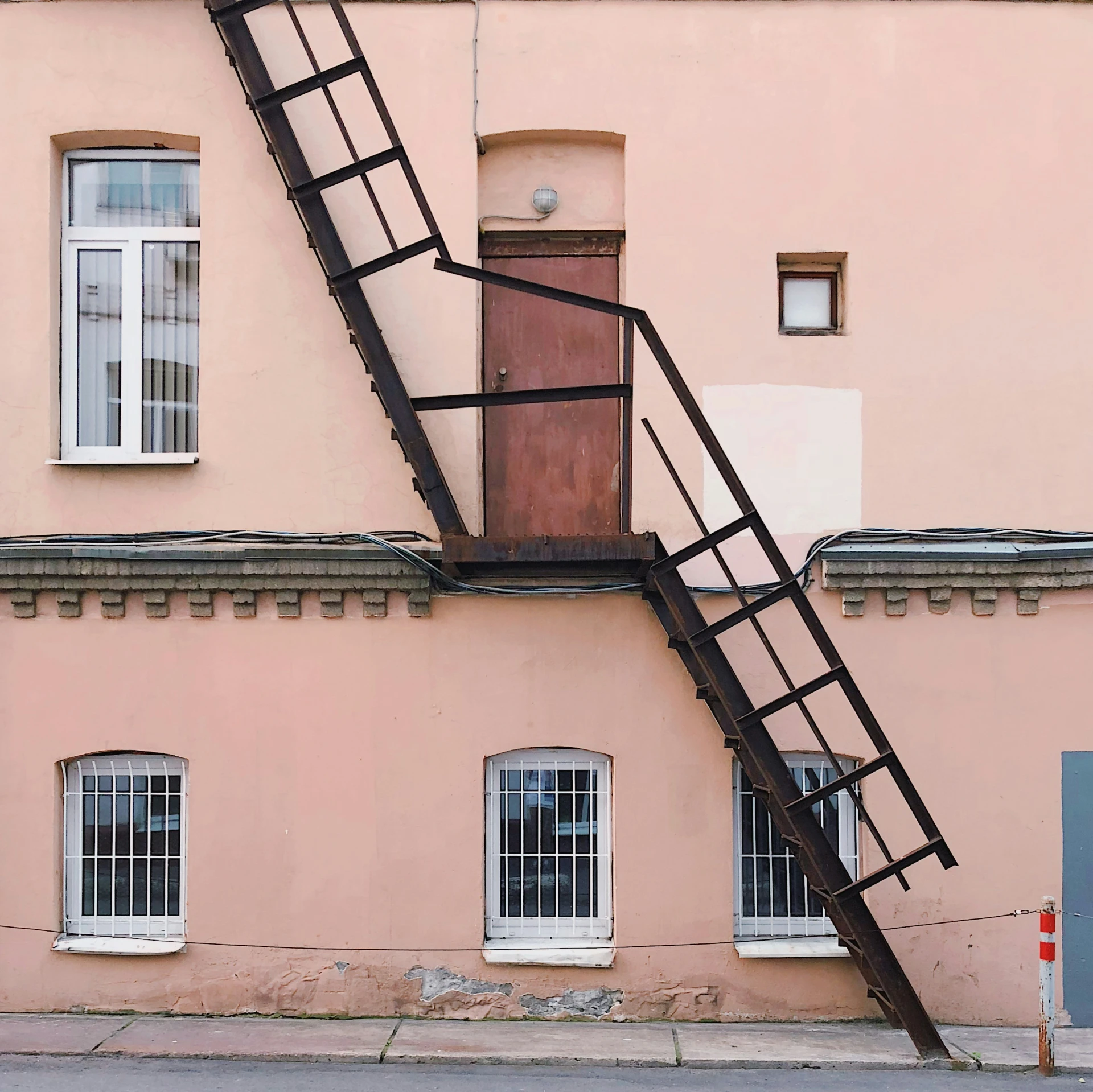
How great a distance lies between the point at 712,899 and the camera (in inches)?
338

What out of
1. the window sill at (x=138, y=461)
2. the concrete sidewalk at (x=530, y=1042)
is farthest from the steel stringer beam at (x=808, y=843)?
the window sill at (x=138, y=461)

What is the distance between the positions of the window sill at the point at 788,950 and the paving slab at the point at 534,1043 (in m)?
0.77

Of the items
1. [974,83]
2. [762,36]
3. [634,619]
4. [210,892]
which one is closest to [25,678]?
[210,892]

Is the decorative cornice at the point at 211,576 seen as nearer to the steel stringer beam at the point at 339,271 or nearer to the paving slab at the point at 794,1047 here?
the steel stringer beam at the point at 339,271

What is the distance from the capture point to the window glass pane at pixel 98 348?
9008 mm

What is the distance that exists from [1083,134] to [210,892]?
7.99 meters

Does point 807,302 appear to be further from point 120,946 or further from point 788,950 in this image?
point 120,946

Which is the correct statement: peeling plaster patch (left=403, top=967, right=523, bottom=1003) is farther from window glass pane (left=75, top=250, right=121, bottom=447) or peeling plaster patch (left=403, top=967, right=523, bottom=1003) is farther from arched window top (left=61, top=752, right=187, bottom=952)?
window glass pane (left=75, top=250, right=121, bottom=447)

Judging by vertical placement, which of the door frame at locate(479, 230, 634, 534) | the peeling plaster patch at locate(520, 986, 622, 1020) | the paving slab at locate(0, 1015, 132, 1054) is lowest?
the paving slab at locate(0, 1015, 132, 1054)

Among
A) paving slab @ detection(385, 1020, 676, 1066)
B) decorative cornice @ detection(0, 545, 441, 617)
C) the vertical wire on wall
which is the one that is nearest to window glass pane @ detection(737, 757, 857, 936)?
paving slab @ detection(385, 1020, 676, 1066)

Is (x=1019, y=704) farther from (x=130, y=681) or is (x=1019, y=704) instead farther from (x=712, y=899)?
(x=130, y=681)

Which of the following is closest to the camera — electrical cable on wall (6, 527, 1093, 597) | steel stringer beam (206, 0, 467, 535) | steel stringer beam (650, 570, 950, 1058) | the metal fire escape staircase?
the metal fire escape staircase

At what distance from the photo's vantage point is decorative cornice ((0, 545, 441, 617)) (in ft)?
28.0

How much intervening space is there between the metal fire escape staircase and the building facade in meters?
0.24
